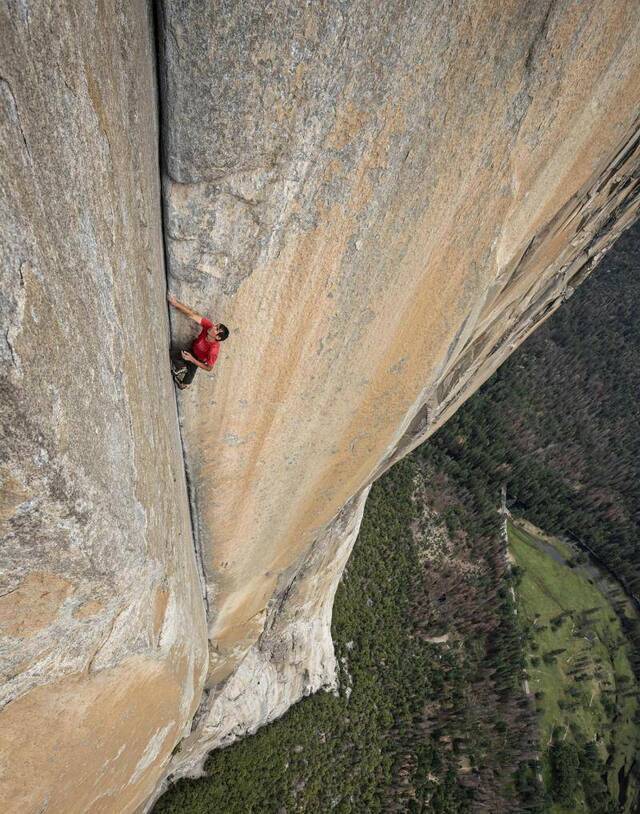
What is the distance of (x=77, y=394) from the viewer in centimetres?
239

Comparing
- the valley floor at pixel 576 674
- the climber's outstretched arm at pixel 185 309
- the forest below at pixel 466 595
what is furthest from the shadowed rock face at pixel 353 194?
the valley floor at pixel 576 674

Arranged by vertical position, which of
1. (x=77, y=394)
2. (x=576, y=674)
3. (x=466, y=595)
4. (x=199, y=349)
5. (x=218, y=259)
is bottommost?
(x=576, y=674)

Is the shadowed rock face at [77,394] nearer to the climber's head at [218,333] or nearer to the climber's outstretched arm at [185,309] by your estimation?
the climber's outstretched arm at [185,309]

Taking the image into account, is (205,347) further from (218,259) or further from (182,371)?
(218,259)

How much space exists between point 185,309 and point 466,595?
82.0 ft

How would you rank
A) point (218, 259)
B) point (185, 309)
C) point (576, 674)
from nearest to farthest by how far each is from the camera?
point (218, 259)
point (185, 309)
point (576, 674)

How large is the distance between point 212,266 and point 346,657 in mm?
16697

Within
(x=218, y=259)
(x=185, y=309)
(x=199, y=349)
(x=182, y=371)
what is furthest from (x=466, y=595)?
(x=218, y=259)

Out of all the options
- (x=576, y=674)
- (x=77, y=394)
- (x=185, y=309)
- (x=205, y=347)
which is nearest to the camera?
(x=77, y=394)

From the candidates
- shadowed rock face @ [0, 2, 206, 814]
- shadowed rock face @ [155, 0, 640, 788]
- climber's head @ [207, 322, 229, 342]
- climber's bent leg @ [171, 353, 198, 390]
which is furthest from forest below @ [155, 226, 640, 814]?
climber's head @ [207, 322, 229, 342]

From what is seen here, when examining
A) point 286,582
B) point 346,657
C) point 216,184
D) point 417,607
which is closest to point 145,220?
point 216,184

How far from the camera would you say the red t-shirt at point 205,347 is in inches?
161

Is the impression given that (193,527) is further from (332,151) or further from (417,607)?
(417,607)

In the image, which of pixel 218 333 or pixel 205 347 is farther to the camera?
pixel 205 347
